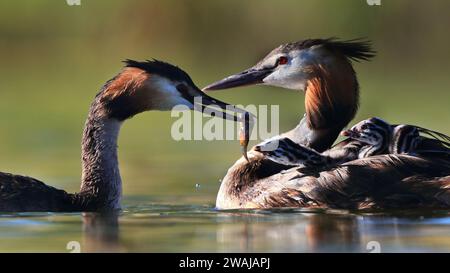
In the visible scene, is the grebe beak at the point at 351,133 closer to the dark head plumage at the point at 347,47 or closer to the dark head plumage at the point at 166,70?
the dark head plumage at the point at 347,47

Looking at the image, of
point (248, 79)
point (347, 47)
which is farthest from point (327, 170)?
point (248, 79)

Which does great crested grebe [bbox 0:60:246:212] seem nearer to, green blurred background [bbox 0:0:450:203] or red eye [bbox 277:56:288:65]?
red eye [bbox 277:56:288:65]

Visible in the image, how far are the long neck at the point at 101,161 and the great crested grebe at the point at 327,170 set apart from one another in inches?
41.3

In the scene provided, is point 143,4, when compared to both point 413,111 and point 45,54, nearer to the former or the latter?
point 45,54

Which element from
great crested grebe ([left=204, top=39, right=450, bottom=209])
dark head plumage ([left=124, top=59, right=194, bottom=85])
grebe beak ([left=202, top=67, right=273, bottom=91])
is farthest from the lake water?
grebe beak ([left=202, top=67, right=273, bottom=91])

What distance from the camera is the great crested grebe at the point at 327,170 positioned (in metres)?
12.0

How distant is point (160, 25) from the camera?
24.0 m

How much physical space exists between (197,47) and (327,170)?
11726 millimetres

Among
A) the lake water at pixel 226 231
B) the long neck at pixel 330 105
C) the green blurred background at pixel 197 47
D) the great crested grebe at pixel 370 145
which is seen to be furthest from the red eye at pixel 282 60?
the green blurred background at pixel 197 47

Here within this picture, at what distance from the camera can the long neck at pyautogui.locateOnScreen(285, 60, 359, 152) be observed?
13.2 m

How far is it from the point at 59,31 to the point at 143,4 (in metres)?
1.56

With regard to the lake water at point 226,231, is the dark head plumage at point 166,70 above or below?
above

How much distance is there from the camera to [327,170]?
40.4ft
